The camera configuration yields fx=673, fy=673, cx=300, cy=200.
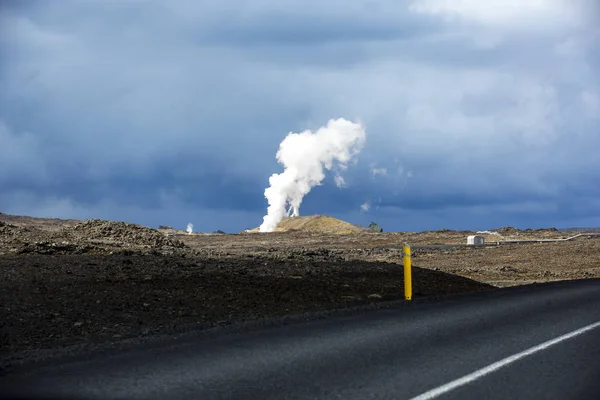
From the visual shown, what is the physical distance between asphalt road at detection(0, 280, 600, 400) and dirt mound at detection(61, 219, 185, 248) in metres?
22.8

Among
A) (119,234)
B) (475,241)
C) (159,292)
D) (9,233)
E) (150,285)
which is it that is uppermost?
(475,241)

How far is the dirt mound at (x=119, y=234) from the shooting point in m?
33.1

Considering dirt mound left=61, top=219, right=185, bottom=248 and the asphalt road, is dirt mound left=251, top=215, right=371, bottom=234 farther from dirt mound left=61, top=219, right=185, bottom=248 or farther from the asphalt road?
the asphalt road

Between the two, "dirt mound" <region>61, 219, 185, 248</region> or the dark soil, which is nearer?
the dark soil

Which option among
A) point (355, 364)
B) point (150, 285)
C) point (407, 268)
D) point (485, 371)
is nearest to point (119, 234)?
point (150, 285)

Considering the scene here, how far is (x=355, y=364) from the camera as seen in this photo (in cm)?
819

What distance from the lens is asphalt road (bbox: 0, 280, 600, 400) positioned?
686 cm

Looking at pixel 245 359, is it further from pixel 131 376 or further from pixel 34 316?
pixel 34 316

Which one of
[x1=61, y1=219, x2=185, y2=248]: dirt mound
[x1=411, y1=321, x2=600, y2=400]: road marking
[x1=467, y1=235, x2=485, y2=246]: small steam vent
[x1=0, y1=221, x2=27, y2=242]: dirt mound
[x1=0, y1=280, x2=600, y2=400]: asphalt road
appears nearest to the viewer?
[x1=411, y1=321, x2=600, y2=400]: road marking

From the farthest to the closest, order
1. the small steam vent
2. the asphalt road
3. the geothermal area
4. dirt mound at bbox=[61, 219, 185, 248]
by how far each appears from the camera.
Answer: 1. the small steam vent
2. dirt mound at bbox=[61, 219, 185, 248]
3. the geothermal area
4. the asphalt road

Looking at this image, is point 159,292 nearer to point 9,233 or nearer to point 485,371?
point 485,371

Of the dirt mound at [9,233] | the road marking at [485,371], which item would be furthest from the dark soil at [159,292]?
the dirt mound at [9,233]

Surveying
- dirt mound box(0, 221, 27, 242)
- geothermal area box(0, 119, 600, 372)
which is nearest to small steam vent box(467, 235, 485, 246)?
geothermal area box(0, 119, 600, 372)

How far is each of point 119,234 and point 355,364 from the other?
93.3 feet
